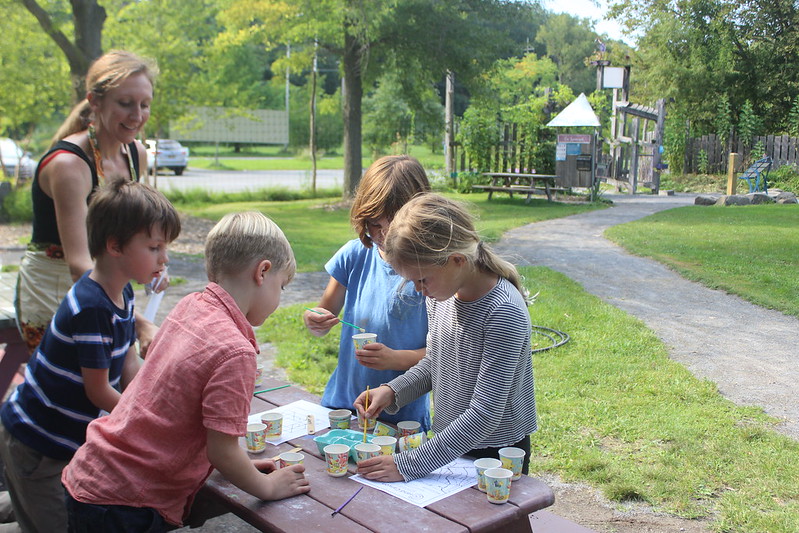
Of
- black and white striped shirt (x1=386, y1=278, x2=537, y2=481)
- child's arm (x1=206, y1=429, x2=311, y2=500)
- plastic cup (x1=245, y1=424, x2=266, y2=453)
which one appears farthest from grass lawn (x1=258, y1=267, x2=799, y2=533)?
child's arm (x1=206, y1=429, x2=311, y2=500)

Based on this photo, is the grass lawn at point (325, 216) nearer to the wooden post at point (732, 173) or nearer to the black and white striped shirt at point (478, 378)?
the wooden post at point (732, 173)

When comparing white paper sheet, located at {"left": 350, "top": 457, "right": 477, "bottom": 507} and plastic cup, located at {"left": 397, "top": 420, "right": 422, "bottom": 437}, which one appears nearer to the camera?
white paper sheet, located at {"left": 350, "top": 457, "right": 477, "bottom": 507}

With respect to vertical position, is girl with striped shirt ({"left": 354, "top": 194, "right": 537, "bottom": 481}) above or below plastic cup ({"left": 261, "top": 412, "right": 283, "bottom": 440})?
above

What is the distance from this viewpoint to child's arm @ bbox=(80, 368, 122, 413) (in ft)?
7.39

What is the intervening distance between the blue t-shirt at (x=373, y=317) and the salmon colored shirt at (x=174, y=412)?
2.74 feet

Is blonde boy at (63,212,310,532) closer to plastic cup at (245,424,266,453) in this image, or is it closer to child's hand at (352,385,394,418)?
plastic cup at (245,424,266,453)

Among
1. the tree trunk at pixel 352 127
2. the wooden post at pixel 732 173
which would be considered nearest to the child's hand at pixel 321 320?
the tree trunk at pixel 352 127

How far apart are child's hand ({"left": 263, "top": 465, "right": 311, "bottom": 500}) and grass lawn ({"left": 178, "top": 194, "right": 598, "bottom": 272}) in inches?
275

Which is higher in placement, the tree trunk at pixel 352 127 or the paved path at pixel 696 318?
the tree trunk at pixel 352 127

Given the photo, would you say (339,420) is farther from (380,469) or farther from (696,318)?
(696,318)

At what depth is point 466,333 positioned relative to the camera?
7.38 ft

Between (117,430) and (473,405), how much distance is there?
952mm

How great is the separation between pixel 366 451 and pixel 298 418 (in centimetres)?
60

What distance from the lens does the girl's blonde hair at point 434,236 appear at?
6.96 ft
